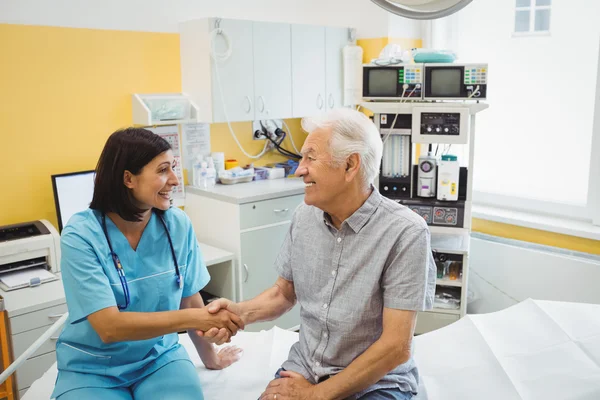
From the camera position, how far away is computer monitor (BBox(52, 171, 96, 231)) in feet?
9.66

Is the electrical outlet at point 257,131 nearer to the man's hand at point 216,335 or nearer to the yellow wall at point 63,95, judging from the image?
the yellow wall at point 63,95

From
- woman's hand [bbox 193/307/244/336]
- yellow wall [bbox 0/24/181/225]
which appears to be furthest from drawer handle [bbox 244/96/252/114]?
woman's hand [bbox 193/307/244/336]

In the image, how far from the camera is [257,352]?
2.13 m

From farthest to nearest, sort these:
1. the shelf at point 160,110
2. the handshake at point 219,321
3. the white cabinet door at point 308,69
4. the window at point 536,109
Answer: the white cabinet door at point 308,69
the window at point 536,109
the shelf at point 160,110
the handshake at point 219,321

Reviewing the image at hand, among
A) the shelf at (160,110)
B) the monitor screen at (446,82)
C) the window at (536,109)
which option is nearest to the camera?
the monitor screen at (446,82)

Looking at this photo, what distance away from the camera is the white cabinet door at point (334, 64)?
3.92 meters

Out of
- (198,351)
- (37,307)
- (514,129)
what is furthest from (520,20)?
(37,307)

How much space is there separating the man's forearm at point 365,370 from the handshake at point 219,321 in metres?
0.37

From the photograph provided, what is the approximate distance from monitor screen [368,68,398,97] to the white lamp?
2169mm

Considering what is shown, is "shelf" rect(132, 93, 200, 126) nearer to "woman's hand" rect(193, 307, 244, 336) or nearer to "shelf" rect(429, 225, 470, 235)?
"shelf" rect(429, 225, 470, 235)

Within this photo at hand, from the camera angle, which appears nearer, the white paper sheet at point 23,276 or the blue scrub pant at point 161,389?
the blue scrub pant at point 161,389

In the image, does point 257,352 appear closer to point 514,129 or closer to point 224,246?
point 224,246

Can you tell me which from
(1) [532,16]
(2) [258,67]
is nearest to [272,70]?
(2) [258,67]

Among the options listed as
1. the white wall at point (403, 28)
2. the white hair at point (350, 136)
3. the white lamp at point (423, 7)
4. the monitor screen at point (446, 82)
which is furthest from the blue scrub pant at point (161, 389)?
the white wall at point (403, 28)
